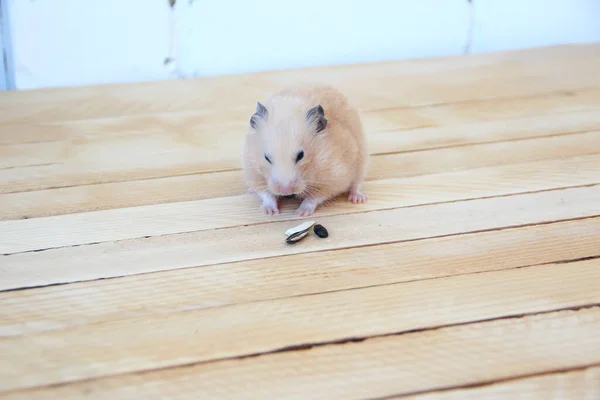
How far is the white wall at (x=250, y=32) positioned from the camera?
363 cm

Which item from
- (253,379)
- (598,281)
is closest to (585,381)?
(598,281)

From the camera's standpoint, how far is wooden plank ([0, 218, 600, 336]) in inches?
65.4

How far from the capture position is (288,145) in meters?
2.02

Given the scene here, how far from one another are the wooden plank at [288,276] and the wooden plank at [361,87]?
4.49ft

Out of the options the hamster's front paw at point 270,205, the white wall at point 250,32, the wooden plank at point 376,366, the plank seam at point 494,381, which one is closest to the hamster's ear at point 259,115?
the hamster's front paw at point 270,205

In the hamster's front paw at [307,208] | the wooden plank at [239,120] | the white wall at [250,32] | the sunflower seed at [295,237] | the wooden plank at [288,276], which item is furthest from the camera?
the white wall at [250,32]

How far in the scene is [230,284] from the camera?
69.6 inches

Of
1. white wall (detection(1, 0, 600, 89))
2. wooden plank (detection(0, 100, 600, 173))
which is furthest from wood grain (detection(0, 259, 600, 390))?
white wall (detection(1, 0, 600, 89))

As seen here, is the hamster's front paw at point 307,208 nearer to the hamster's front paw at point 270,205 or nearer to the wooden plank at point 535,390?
the hamster's front paw at point 270,205

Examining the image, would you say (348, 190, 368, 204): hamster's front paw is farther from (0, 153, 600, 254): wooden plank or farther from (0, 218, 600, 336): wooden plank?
(0, 218, 600, 336): wooden plank

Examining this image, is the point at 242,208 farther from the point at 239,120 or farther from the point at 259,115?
the point at 239,120

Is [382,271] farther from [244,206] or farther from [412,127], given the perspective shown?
[412,127]

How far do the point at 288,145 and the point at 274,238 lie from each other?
0.97ft

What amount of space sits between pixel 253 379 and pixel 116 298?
1.65 ft
